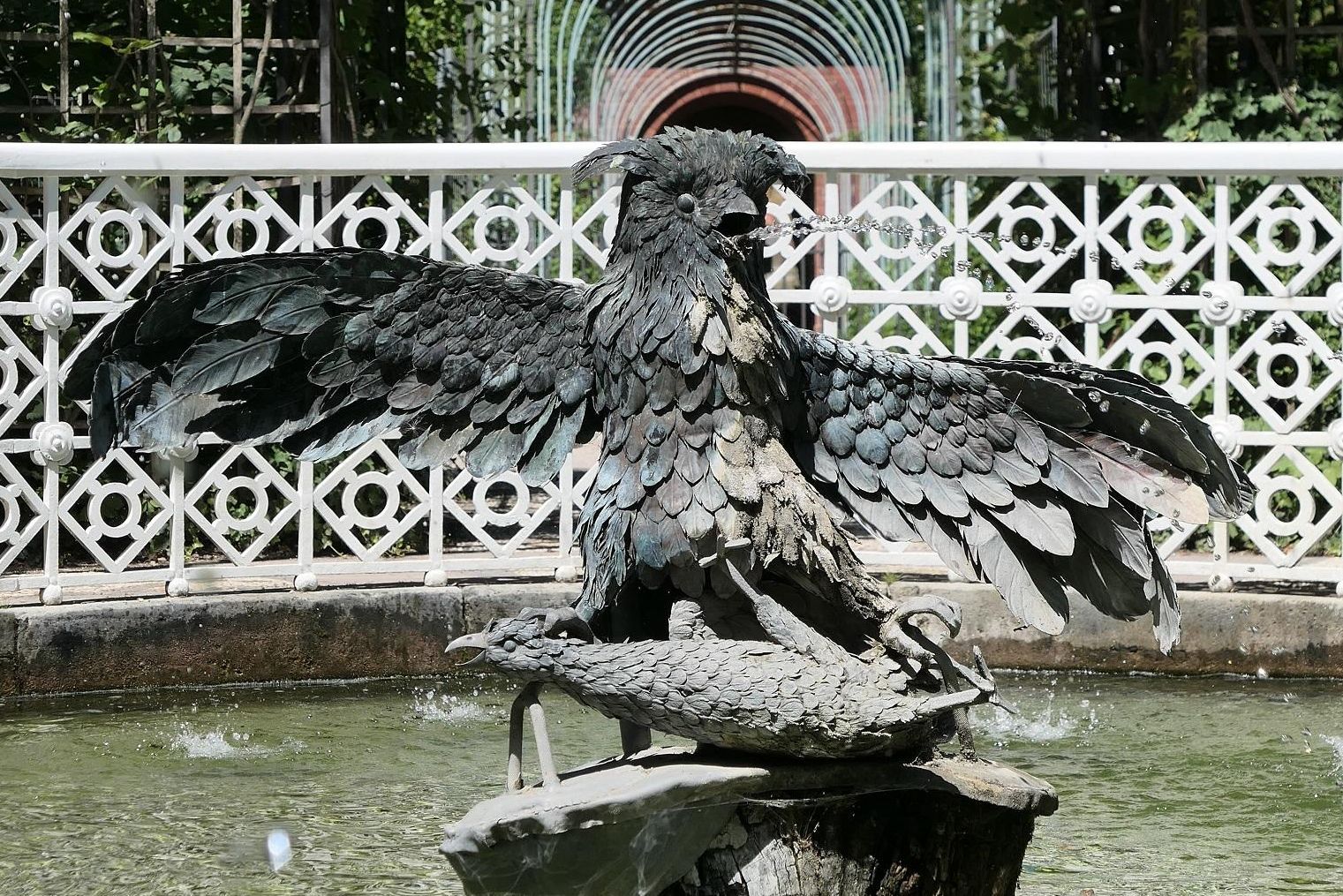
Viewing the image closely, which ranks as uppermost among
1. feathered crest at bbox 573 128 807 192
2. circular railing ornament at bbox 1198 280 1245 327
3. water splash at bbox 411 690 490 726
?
feathered crest at bbox 573 128 807 192

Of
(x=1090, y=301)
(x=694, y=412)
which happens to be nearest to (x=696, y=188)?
(x=694, y=412)

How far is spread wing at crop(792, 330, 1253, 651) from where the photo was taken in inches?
151

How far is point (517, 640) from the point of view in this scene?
11.7 feet

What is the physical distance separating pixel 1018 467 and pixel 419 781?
7.48ft

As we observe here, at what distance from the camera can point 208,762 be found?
546 centimetres

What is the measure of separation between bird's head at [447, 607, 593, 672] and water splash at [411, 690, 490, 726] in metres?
2.50

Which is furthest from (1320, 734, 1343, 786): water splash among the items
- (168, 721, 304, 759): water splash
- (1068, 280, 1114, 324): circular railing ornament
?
(168, 721, 304, 759): water splash

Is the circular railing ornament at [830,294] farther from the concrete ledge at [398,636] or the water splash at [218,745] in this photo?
the water splash at [218,745]

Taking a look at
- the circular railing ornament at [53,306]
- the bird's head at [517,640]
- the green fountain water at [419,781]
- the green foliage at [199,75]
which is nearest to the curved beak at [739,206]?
the bird's head at [517,640]

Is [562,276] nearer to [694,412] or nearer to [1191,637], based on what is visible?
[1191,637]

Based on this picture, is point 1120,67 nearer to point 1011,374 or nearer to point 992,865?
point 1011,374

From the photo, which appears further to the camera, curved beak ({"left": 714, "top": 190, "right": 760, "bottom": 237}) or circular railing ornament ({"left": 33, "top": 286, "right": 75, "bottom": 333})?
circular railing ornament ({"left": 33, "top": 286, "right": 75, "bottom": 333})

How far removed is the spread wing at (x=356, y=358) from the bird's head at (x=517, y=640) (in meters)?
0.45

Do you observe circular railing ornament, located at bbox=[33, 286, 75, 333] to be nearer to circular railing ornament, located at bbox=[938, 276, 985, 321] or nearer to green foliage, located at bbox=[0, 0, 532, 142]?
green foliage, located at bbox=[0, 0, 532, 142]
